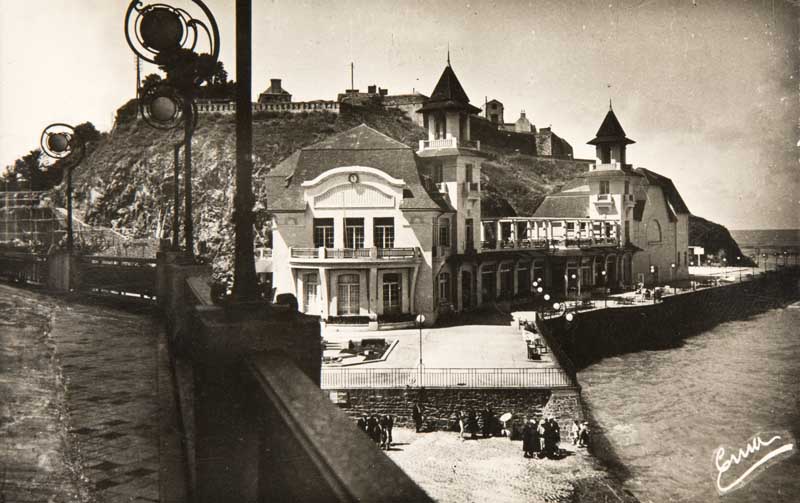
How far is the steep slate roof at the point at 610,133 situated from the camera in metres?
57.6

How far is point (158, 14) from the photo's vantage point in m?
8.17

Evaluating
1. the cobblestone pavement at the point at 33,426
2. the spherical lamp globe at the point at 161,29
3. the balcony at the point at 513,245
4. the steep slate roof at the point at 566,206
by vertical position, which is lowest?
the cobblestone pavement at the point at 33,426

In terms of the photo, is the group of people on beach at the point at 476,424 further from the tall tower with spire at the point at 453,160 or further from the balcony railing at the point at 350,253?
the tall tower with spire at the point at 453,160

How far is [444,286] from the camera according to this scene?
3803 cm

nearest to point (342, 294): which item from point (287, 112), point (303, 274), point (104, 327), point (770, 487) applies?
point (303, 274)

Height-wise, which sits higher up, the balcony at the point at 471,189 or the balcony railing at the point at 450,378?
the balcony at the point at 471,189

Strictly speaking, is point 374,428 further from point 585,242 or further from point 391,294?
point 585,242

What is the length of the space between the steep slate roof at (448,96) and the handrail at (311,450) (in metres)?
37.2

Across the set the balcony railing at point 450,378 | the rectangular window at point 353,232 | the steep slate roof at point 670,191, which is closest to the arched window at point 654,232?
the steep slate roof at point 670,191

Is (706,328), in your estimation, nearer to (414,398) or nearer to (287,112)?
(414,398)

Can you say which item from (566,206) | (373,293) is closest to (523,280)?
(373,293)

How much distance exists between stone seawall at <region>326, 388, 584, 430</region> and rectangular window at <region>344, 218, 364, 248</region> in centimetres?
1308

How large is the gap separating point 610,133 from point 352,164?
29.4 meters

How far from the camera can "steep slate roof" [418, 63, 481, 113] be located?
39.9 meters
